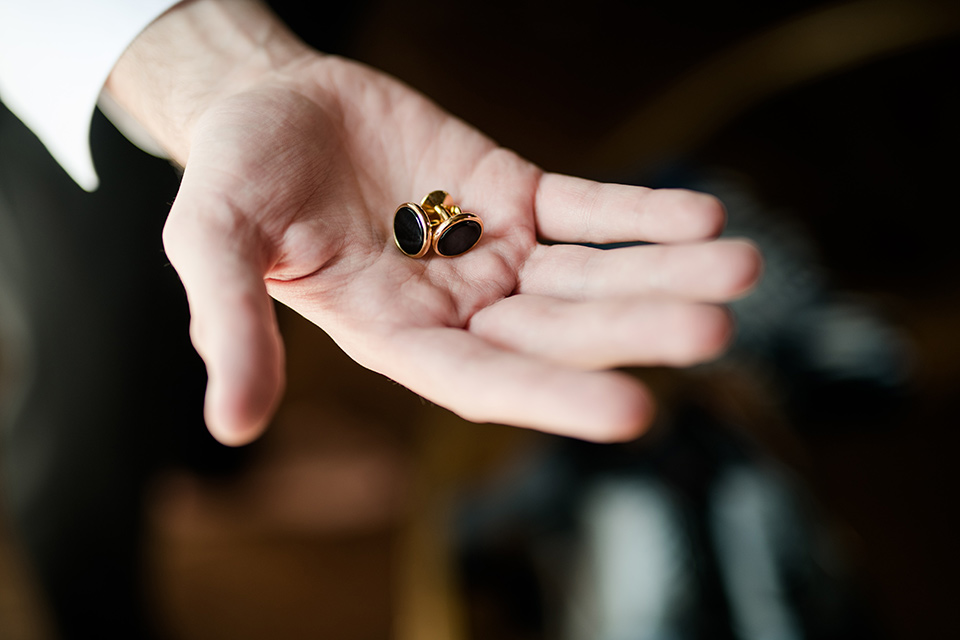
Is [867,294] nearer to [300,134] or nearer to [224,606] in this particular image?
[300,134]

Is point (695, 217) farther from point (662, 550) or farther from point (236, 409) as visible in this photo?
point (662, 550)

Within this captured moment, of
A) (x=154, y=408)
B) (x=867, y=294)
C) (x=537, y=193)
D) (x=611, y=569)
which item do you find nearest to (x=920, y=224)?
(x=867, y=294)

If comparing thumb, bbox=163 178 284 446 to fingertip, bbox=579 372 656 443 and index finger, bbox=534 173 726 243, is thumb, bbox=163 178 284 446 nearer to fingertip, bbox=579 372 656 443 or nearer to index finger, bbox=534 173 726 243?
fingertip, bbox=579 372 656 443

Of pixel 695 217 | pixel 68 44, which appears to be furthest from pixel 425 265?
pixel 68 44

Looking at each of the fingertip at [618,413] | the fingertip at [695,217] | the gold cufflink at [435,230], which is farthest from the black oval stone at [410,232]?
the fingertip at [618,413]

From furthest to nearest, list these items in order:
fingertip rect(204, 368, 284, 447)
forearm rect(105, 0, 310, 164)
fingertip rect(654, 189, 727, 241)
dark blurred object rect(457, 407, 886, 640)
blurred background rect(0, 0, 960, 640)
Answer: blurred background rect(0, 0, 960, 640)
dark blurred object rect(457, 407, 886, 640)
forearm rect(105, 0, 310, 164)
fingertip rect(654, 189, 727, 241)
fingertip rect(204, 368, 284, 447)

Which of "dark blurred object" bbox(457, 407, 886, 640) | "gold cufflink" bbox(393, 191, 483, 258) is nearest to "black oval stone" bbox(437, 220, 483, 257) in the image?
"gold cufflink" bbox(393, 191, 483, 258)
